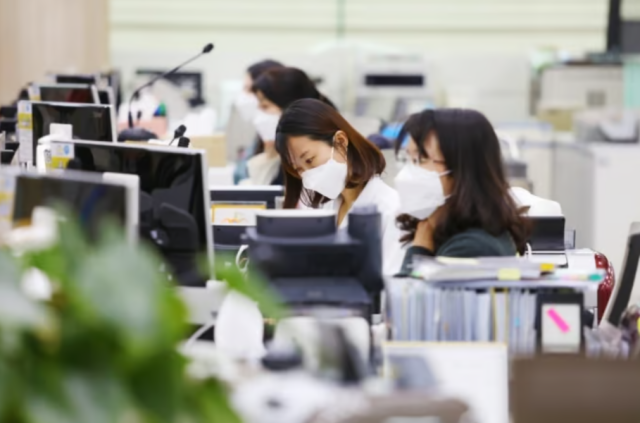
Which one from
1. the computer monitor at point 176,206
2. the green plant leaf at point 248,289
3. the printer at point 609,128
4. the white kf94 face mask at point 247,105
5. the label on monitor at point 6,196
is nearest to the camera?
the green plant leaf at point 248,289

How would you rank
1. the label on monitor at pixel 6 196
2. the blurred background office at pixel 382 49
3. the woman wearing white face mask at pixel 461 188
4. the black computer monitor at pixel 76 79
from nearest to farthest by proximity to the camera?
the label on monitor at pixel 6 196, the woman wearing white face mask at pixel 461 188, the black computer monitor at pixel 76 79, the blurred background office at pixel 382 49

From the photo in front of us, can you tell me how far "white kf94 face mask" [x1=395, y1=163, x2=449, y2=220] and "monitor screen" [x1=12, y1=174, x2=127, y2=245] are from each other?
39.6 inches

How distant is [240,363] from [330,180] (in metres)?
1.81

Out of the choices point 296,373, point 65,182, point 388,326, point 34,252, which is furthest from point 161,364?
point 388,326

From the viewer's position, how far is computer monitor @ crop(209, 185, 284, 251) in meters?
3.99

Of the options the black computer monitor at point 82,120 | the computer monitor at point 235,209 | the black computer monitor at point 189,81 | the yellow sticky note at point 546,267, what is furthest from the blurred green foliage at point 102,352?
the black computer monitor at point 189,81

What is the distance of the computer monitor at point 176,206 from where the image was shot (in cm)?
304

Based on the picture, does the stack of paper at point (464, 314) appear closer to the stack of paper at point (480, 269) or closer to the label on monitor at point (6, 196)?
the stack of paper at point (480, 269)

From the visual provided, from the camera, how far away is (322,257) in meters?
2.92

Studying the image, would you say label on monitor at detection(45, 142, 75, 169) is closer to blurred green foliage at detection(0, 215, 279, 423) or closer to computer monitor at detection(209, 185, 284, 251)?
computer monitor at detection(209, 185, 284, 251)

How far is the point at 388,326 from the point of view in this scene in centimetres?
282

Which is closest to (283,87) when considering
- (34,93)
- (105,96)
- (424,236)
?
(105,96)

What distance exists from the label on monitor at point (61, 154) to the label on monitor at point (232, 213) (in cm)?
65

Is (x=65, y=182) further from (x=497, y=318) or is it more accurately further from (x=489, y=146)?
(x=489, y=146)
